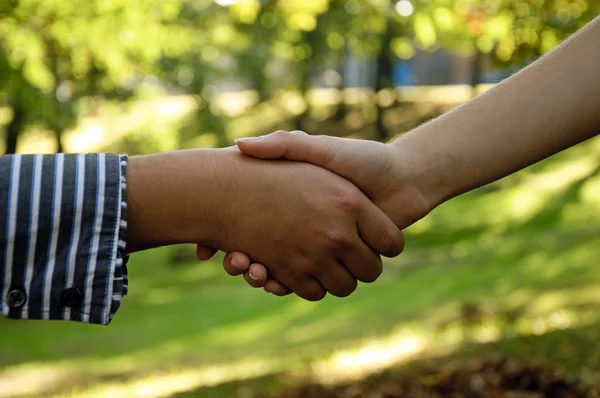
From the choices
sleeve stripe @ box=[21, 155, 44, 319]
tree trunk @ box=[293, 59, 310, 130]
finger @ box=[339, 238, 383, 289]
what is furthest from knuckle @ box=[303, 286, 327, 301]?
tree trunk @ box=[293, 59, 310, 130]

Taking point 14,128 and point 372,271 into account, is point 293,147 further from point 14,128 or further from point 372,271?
point 14,128

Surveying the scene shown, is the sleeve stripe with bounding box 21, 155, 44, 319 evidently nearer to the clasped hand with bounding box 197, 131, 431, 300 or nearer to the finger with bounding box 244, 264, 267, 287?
the clasped hand with bounding box 197, 131, 431, 300

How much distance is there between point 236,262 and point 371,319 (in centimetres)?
712

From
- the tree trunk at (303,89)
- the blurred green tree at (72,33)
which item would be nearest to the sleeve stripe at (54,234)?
the blurred green tree at (72,33)

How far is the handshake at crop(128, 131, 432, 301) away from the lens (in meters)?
2.46

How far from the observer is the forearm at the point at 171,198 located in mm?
2293

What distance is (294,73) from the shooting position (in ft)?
105

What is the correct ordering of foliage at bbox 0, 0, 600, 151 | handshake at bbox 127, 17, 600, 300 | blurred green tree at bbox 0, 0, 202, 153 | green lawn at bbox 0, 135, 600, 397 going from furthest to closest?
green lawn at bbox 0, 135, 600, 397
blurred green tree at bbox 0, 0, 202, 153
foliage at bbox 0, 0, 600, 151
handshake at bbox 127, 17, 600, 300

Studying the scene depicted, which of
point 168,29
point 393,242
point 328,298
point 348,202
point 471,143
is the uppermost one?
point 471,143

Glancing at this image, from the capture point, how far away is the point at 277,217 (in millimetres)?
2537

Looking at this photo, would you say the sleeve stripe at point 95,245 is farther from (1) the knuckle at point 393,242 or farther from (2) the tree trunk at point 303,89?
(2) the tree trunk at point 303,89

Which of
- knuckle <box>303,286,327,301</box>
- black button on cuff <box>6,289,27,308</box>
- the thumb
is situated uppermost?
the thumb

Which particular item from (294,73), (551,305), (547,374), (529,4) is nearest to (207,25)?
(294,73)

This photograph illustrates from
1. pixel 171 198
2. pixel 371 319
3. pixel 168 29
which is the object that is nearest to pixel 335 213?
pixel 171 198
